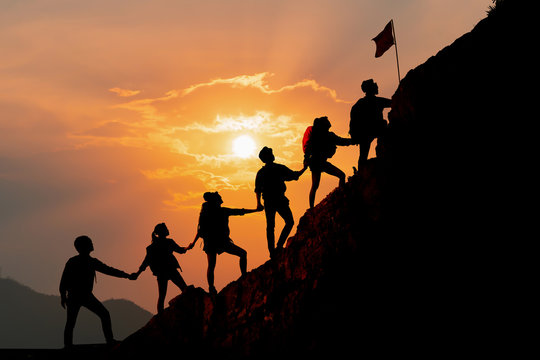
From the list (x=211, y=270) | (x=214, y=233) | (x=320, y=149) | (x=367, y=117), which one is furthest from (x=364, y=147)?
(x=211, y=270)

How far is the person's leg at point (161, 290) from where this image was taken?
40.7 feet

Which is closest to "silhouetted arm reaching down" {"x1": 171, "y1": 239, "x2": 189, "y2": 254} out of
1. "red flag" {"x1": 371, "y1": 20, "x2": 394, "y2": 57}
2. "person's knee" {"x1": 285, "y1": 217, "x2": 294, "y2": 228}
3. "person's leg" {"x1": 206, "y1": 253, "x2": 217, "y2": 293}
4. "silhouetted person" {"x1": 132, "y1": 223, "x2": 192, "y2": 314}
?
"silhouetted person" {"x1": 132, "y1": 223, "x2": 192, "y2": 314}

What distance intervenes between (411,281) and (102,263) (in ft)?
22.2

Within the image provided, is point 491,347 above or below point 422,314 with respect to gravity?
below

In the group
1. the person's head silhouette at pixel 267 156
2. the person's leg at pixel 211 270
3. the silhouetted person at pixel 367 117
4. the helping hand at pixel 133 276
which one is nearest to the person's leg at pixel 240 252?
the person's leg at pixel 211 270

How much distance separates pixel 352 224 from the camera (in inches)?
360

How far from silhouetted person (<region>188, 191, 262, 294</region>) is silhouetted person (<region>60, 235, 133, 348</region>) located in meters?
2.36

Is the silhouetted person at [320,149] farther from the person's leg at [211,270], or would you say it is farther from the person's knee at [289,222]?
the person's leg at [211,270]

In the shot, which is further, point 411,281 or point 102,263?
point 102,263

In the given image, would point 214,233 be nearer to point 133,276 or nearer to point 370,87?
point 133,276

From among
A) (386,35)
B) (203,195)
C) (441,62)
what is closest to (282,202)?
(203,195)

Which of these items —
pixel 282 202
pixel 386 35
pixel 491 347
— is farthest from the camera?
pixel 386 35

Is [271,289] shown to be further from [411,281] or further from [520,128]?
[520,128]

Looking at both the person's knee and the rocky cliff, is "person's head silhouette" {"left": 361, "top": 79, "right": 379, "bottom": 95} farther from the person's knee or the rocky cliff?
the person's knee
